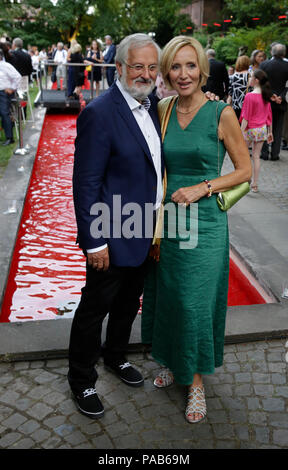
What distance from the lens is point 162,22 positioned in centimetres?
3784

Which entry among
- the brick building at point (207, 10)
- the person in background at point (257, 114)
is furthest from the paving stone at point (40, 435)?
the brick building at point (207, 10)

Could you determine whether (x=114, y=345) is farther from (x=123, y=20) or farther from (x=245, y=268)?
(x=123, y=20)

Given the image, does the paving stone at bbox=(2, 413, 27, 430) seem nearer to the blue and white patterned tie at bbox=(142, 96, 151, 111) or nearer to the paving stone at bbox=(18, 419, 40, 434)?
the paving stone at bbox=(18, 419, 40, 434)

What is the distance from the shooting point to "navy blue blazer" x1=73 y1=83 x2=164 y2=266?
8.15 ft

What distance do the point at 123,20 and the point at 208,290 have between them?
41411 mm

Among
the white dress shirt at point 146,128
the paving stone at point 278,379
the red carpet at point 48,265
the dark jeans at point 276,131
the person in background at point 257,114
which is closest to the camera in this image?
the white dress shirt at point 146,128

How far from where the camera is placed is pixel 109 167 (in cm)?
258

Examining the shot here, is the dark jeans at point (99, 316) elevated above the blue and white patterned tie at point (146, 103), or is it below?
below

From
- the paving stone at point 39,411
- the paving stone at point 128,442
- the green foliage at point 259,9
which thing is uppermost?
the green foliage at point 259,9

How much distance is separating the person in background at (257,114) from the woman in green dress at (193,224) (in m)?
5.07

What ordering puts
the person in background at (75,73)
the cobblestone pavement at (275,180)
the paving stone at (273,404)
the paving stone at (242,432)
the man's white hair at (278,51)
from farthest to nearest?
the person in background at (75,73) → the man's white hair at (278,51) → the cobblestone pavement at (275,180) → the paving stone at (273,404) → the paving stone at (242,432)

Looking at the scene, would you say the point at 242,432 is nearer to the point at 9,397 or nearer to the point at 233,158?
the point at 9,397

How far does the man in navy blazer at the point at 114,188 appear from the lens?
251 centimetres

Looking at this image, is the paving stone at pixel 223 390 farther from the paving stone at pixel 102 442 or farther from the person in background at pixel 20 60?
the person in background at pixel 20 60
